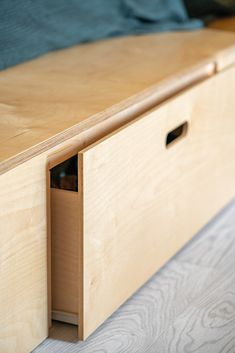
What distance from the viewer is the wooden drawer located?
1.04 m

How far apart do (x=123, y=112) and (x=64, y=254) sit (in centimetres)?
25

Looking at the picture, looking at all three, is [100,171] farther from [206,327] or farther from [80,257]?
[206,327]

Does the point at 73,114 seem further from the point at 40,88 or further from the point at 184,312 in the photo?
the point at 184,312

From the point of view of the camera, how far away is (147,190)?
1.19 meters

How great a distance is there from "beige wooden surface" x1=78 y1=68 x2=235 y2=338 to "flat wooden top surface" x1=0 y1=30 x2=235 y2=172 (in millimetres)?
50

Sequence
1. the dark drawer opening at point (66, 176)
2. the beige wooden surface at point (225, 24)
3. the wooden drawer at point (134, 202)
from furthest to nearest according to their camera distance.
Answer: the beige wooden surface at point (225, 24) < the dark drawer opening at point (66, 176) < the wooden drawer at point (134, 202)

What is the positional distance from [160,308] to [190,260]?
0.64 feet

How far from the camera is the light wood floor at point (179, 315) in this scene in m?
1.10

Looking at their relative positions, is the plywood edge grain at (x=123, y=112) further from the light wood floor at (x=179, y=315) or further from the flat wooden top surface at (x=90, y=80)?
the light wood floor at (x=179, y=315)

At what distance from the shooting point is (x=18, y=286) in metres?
0.98

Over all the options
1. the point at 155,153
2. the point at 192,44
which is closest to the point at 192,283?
the point at 155,153

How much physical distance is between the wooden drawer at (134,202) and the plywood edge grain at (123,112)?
1.4 inches

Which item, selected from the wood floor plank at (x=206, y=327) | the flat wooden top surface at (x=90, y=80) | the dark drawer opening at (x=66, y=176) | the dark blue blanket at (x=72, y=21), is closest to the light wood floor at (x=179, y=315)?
the wood floor plank at (x=206, y=327)

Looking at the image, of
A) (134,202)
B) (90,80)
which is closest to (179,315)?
(134,202)
